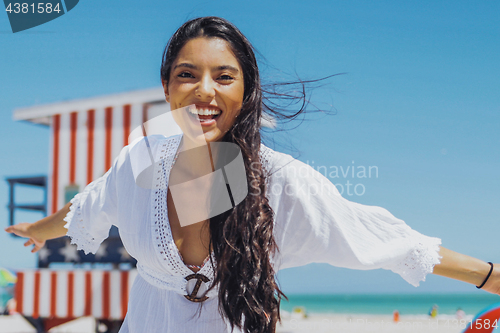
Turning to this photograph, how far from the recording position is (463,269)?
1580mm

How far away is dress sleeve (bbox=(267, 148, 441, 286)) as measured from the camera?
60.1 inches

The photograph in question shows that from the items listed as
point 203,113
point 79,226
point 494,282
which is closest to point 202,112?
point 203,113

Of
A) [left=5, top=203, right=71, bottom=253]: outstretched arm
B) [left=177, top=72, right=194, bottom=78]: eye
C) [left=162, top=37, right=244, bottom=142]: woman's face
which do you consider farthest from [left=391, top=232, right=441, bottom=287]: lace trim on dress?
[left=5, top=203, right=71, bottom=253]: outstretched arm

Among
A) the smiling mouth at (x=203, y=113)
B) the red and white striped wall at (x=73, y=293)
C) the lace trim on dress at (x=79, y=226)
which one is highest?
the smiling mouth at (x=203, y=113)

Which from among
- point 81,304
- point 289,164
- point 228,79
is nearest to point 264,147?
point 289,164

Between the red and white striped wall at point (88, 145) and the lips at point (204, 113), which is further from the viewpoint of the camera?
the red and white striped wall at point (88, 145)

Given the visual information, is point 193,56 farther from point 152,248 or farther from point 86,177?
point 86,177

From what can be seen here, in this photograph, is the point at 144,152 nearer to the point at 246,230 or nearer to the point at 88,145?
the point at 246,230

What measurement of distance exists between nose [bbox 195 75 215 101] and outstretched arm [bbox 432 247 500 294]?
1028 mm

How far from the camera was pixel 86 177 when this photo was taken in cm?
793

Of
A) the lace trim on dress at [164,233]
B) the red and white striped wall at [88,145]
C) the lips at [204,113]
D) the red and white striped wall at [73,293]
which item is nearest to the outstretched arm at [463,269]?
the lace trim on dress at [164,233]

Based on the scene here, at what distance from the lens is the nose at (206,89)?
1.47 m

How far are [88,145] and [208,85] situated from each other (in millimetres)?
7163

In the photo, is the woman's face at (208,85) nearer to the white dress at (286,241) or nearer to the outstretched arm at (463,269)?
the white dress at (286,241)
